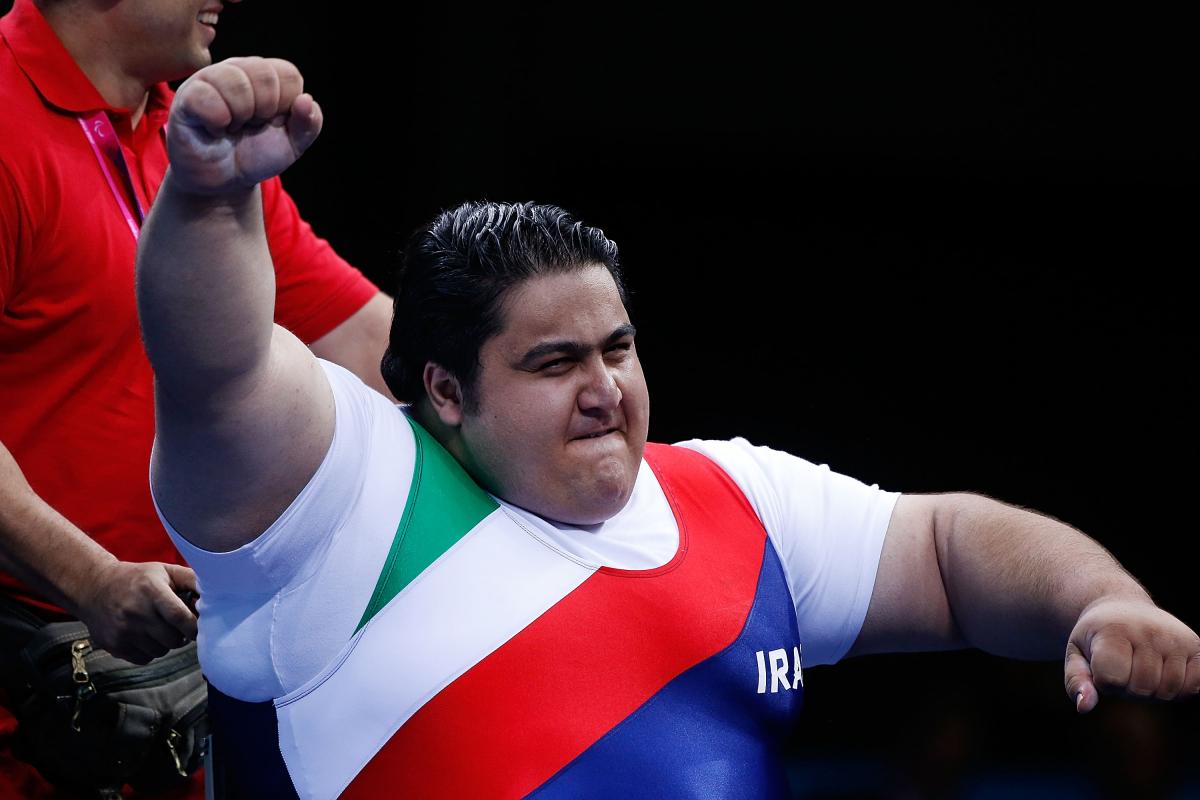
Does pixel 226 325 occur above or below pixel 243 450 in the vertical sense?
above

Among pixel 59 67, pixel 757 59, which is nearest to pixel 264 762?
pixel 59 67

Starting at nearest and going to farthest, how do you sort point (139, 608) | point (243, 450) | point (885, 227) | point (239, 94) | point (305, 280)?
1. point (239, 94)
2. point (243, 450)
3. point (139, 608)
4. point (305, 280)
5. point (885, 227)

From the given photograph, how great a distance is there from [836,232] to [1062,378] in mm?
726

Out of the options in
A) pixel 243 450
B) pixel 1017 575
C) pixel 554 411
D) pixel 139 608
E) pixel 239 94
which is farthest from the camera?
pixel 1017 575

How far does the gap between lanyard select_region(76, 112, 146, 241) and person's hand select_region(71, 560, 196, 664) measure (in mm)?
482

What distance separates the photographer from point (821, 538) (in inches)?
71.4

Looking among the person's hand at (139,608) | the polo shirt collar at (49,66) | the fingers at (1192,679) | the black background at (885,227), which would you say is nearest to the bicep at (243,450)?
the person's hand at (139,608)

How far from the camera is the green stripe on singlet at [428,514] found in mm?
1479

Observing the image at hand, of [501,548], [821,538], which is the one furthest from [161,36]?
[821,538]

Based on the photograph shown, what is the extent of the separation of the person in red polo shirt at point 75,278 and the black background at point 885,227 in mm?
1499

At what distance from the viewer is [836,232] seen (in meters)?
3.82

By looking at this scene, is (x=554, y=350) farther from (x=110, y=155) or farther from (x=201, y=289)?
(x=110, y=155)

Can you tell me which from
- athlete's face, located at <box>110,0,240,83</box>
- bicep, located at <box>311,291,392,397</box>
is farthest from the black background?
athlete's face, located at <box>110,0,240,83</box>

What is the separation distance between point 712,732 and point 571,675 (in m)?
0.19
